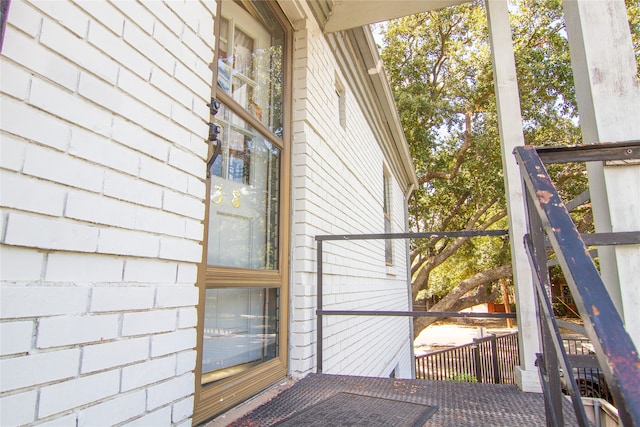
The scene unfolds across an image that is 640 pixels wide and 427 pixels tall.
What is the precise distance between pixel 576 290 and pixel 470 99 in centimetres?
1122

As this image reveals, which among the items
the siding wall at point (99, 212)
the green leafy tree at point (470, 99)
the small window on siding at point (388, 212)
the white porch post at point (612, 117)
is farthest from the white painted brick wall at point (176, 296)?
the green leafy tree at point (470, 99)

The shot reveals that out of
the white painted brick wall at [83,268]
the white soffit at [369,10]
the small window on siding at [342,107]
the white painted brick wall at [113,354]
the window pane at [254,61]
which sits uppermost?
the white soffit at [369,10]

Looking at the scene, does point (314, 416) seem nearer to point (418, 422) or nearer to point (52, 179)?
point (418, 422)

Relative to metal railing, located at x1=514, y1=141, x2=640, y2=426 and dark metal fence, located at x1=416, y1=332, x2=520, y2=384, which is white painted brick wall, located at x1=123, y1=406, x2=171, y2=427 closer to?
metal railing, located at x1=514, y1=141, x2=640, y2=426

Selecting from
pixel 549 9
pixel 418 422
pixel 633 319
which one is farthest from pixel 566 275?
pixel 549 9

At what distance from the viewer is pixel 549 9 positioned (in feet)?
34.1

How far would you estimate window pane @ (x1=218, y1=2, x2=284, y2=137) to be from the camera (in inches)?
88.8

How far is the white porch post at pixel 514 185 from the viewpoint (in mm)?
2369

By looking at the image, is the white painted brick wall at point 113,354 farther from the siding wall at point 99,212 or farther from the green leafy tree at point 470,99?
the green leafy tree at point 470,99

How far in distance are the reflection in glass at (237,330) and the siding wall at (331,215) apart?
0.26 metres

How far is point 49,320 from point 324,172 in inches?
97.2

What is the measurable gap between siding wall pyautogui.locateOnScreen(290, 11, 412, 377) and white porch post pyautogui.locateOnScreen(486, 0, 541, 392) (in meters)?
A: 1.33

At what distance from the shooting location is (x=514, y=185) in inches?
100

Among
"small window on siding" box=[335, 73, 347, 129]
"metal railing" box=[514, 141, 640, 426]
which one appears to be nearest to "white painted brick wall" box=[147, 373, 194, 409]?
"metal railing" box=[514, 141, 640, 426]
